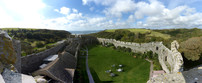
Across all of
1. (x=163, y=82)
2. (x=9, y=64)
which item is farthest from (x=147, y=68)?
(x=9, y=64)

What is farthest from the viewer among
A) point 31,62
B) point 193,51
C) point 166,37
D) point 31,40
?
point 166,37

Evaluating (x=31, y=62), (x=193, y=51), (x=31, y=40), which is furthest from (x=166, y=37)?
(x=31, y=40)

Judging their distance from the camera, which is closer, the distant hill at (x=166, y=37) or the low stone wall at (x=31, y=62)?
the low stone wall at (x=31, y=62)

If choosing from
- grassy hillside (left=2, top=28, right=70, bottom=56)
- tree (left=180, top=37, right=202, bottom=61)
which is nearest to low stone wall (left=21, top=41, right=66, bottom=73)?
grassy hillside (left=2, top=28, right=70, bottom=56)

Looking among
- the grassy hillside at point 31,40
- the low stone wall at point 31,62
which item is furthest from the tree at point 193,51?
the grassy hillside at point 31,40

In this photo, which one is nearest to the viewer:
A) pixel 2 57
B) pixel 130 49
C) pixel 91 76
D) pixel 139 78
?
pixel 2 57

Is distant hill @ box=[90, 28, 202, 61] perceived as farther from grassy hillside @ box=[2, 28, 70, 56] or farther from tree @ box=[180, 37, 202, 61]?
grassy hillside @ box=[2, 28, 70, 56]

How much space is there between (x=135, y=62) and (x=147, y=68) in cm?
427

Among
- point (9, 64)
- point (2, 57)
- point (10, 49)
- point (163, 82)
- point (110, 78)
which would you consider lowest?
point (110, 78)

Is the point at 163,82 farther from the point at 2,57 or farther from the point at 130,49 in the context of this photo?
the point at 130,49

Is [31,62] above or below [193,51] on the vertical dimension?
below

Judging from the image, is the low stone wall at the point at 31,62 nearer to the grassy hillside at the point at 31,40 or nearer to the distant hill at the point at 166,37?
the grassy hillside at the point at 31,40

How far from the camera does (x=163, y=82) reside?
20.6 feet

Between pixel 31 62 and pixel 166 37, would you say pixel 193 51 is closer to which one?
pixel 31 62
